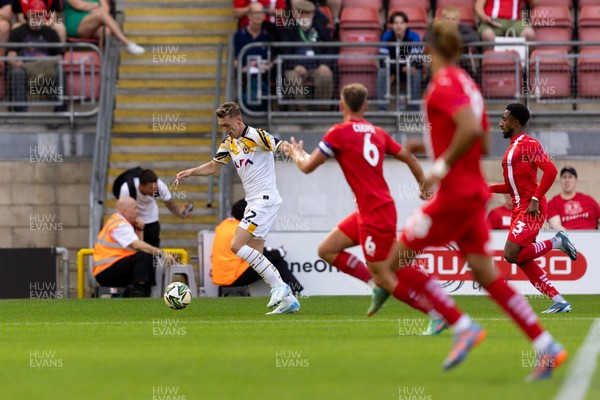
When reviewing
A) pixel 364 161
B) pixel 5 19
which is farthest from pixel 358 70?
pixel 364 161

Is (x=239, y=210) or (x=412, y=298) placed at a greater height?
(x=412, y=298)

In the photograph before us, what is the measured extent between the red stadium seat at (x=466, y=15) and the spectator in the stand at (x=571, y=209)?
3526 mm

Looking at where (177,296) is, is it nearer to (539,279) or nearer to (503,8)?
(539,279)

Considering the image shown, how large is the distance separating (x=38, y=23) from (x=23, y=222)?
3226 millimetres

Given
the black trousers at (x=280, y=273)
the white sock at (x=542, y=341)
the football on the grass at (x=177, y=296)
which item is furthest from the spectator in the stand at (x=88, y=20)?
the white sock at (x=542, y=341)

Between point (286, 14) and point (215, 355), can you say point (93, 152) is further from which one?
point (215, 355)

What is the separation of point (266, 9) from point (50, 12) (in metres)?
3.63

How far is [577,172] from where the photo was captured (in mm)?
21781

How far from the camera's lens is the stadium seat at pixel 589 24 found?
2305cm

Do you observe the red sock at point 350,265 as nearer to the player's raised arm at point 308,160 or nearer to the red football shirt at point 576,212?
the player's raised arm at point 308,160

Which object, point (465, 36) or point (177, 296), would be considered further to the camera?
point (465, 36)

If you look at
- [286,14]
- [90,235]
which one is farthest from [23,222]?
[286,14]

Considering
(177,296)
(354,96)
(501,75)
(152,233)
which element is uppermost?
(354,96)

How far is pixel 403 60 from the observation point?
21.5 metres
